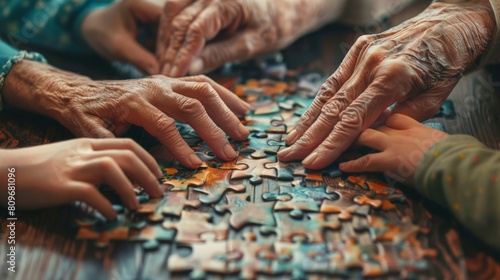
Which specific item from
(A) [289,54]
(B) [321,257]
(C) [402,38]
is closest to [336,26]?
(A) [289,54]

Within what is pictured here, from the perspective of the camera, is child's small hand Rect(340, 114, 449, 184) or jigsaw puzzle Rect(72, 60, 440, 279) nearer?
jigsaw puzzle Rect(72, 60, 440, 279)

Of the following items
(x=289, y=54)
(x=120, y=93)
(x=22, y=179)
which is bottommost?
(x=22, y=179)

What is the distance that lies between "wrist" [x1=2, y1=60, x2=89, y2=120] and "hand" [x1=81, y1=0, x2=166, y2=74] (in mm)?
296

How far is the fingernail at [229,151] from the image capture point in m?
1.43

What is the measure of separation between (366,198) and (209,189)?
0.37 m

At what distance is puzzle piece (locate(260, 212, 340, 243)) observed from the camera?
115 cm

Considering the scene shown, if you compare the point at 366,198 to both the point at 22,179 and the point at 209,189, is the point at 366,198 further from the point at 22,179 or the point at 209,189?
the point at 22,179

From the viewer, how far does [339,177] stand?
1.36 metres

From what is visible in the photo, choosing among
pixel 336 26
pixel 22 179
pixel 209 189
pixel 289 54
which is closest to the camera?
pixel 22 179

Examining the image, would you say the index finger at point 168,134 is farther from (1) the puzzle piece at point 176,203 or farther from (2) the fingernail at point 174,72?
(2) the fingernail at point 174,72

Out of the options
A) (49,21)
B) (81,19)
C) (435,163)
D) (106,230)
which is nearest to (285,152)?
(435,163)

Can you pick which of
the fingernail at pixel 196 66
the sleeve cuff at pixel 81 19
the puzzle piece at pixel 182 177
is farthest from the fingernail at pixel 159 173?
the sleeve cuff at pixel 81 19

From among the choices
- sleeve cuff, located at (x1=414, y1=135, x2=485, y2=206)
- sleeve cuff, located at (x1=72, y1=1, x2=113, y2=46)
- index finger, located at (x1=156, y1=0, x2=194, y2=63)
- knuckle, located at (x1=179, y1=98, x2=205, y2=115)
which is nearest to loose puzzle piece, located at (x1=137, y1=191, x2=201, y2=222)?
knuckle, located at (x1=179, y1=98, x2=205, y2=115)

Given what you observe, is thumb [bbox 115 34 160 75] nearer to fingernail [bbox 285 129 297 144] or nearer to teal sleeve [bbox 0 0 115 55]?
teal sleeve [bbox 0 0 115 55]
